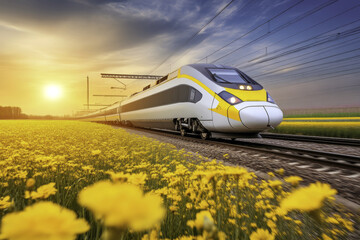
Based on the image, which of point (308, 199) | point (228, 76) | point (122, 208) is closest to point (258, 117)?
point (228, 76)

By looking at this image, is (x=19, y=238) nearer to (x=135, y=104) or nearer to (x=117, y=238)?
(x=117, y=238)

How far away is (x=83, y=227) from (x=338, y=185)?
12.9 feet

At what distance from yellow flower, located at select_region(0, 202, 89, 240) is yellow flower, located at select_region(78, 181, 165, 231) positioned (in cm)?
6

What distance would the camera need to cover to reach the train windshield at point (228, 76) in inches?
345

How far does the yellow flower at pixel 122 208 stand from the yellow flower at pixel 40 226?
0.06 meters

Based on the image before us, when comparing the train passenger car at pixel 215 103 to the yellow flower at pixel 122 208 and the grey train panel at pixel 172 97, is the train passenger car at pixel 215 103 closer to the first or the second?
the grey train panel at pixel 172 97

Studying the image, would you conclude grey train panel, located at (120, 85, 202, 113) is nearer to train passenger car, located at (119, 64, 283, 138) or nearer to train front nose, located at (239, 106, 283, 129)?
train passenger car, located at (119, 64, 283, 138)

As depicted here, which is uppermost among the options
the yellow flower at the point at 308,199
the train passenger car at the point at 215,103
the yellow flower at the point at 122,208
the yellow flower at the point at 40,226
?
the train passenger car at the point at 215,103

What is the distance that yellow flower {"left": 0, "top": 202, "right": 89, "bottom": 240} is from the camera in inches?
16.8

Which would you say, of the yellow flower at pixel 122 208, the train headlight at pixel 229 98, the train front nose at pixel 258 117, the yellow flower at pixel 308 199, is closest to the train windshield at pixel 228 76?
the train headlight at pixel 229 98

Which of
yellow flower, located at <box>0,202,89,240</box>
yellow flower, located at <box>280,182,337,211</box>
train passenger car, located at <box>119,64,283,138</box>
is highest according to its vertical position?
train passenger car, located at <box>119,64,283,138</box>

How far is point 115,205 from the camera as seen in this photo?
44 cm

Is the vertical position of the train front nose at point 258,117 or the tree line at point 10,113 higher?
the tree line at point 10,113

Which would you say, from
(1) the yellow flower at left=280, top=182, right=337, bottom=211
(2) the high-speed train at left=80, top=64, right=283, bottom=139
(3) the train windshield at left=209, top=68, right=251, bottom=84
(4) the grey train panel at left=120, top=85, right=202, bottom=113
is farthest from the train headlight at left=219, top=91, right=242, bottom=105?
(1) the yellow flower at left=280, top=182, right=337, bottom=211
